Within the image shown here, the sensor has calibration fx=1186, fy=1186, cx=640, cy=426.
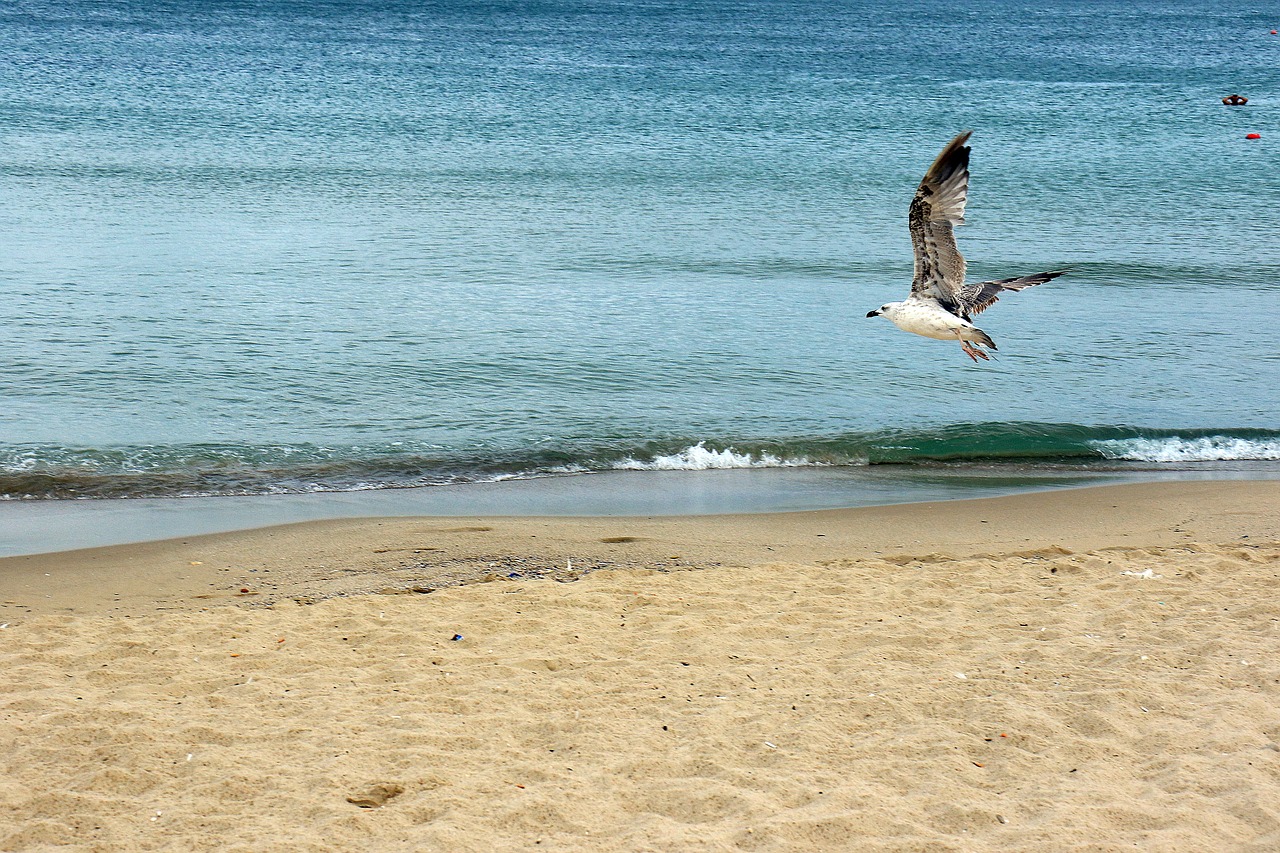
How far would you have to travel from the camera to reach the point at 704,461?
37.0ft

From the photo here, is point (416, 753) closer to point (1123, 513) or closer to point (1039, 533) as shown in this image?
point (1039, 533)

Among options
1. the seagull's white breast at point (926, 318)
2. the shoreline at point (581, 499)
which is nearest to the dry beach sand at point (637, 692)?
the shoreline at point (581, 499)

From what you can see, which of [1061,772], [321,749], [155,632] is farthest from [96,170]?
[1061,772]

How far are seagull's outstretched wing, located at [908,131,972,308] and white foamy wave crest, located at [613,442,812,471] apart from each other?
9.83 ft

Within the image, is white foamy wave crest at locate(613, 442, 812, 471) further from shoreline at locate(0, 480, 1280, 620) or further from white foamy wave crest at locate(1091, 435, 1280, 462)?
white foamy wave crest at locate(1091, 435, 1280, 462)

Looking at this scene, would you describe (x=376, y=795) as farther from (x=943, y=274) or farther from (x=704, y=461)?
(x=704, y=461)

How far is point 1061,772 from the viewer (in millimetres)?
5203

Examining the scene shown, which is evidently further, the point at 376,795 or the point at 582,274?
the point at 582,274

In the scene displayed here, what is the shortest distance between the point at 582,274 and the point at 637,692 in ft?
44.3

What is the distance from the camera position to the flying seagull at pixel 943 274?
8.12 m

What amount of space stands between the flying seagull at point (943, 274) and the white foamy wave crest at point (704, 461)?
9.13 feet

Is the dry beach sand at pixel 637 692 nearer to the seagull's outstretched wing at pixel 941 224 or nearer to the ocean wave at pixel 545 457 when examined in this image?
the ocean wave at pixel 545 457

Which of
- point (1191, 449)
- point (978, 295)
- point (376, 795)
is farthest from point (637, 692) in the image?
point (1191, 449)

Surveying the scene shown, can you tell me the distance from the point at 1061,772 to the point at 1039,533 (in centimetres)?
424
